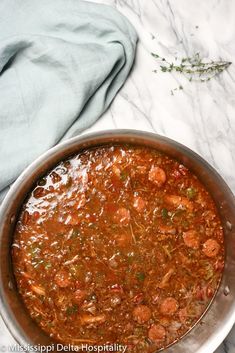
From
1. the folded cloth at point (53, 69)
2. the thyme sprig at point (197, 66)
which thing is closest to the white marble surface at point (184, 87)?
the thyme sprig at point (197, 66)

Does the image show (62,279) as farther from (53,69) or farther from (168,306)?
(53,69)

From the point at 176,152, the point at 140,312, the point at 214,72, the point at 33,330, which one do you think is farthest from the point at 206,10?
the point at 33,330

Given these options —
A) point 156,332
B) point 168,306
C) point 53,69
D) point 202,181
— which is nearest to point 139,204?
point 202,181

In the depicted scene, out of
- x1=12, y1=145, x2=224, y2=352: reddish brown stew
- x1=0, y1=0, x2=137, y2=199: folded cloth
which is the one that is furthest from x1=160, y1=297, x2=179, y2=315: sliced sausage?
x1=0, y1=0, x2=137, y2=199: folded cloth

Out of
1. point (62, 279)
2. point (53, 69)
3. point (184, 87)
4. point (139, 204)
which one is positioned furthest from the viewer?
point (184, 87)

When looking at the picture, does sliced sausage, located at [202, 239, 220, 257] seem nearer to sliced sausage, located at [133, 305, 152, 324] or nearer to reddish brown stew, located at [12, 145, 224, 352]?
reddish brown stew, located at [12, 145, 224, 352]

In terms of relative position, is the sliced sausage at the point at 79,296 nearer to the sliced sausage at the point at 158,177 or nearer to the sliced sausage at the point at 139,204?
the sliced sausage at the point at 139,204
